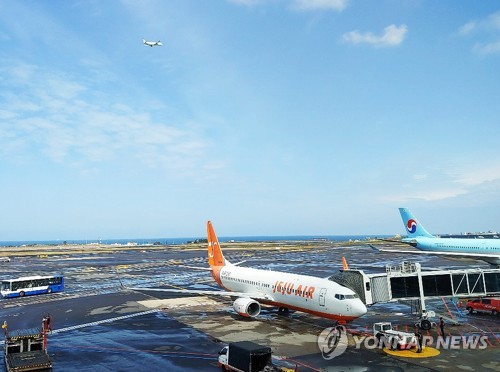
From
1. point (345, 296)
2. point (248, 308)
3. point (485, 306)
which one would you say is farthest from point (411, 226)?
point (345, 296)

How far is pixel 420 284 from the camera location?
39125 millimetres

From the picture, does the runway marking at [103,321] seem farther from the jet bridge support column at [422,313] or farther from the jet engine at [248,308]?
the jet bridge support column at [422,313]

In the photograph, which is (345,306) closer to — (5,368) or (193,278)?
(5,368)

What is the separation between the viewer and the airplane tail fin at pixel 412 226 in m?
95.2

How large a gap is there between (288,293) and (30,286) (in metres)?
45.4

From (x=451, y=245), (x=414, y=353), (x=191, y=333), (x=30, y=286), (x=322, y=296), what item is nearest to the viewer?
(x=414, y=353)

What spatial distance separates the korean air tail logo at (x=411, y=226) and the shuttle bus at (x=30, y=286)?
72.7m

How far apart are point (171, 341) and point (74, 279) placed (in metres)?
56.3

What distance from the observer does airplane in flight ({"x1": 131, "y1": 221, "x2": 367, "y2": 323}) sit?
35188 mm

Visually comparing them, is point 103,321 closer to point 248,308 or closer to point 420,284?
point 248,308

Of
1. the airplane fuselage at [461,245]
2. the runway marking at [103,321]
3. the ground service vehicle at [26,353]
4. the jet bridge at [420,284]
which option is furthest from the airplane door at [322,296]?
the airplane fuselage at [461,245]

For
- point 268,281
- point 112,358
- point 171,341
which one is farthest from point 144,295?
point 112,358

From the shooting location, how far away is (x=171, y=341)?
1368 inches

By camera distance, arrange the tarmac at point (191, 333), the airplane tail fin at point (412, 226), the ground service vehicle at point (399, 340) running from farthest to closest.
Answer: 1. the airplane tail fin at point (412, 226)
2. the ground service vehicle at point (399, 340)
3. the tarmac at point (191, 333)
